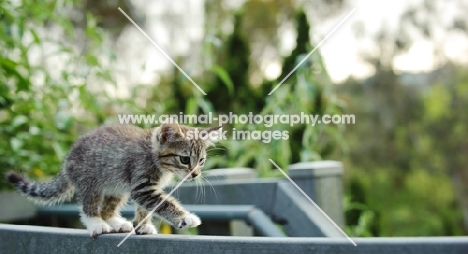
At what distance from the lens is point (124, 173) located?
1.50 m

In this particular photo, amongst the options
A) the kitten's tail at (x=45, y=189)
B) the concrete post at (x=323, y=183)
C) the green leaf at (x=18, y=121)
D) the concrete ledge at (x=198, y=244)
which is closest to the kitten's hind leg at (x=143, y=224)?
the concrete ledge at (x=198, y=244)

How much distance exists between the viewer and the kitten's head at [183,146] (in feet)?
4.55

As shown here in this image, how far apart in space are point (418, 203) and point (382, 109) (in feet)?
8.75

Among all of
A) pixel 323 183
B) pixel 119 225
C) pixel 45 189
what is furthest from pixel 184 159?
pixel 323 183

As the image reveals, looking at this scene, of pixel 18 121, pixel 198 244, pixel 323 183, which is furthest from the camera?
pixel 18 121

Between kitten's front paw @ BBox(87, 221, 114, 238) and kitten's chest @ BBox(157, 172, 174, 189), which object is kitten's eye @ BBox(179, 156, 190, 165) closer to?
kitten's chest @ BBox(157, 172, 174, 189)

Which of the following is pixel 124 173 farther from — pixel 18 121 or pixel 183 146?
pixel 18 121

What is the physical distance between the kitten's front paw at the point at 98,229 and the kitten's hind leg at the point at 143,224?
0.08 m

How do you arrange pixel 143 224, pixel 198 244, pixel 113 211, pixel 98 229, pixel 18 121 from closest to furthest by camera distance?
pixel 198 244 < pixel 98 229 < pixel 143 224 < pixel 113 211 < pixel 18 121

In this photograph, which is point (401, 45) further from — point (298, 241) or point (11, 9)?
point (298, 241)

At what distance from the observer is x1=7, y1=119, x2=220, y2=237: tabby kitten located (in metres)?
1.40

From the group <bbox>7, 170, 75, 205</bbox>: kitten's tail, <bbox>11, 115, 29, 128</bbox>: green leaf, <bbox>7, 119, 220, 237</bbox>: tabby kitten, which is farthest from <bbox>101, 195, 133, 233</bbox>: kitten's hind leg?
<bbox>11, 115, 29, 128</bbox>: green leaf

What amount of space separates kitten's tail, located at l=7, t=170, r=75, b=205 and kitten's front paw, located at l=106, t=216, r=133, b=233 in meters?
0.19

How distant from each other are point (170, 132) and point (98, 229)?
31 cm
